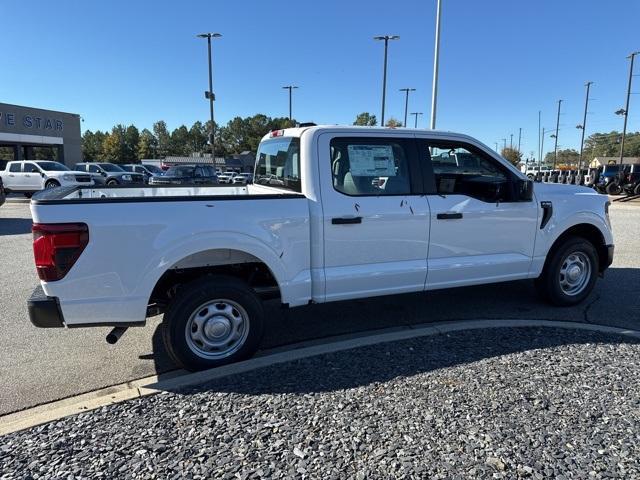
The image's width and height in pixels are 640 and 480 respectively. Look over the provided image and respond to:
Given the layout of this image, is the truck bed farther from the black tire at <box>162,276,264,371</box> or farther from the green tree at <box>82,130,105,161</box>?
the green tree at <box>82,130,105,161</box>

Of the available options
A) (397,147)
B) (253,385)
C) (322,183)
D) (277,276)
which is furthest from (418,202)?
(253,385)

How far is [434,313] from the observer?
5.10 meters

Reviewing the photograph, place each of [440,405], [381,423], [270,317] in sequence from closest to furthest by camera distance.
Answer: [381,423] < [440,405] < [270,317]

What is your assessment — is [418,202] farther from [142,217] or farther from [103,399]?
[103,399]

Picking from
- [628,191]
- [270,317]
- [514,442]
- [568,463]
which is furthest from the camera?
[628,191]

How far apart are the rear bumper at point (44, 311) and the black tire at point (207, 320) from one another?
2.36ft

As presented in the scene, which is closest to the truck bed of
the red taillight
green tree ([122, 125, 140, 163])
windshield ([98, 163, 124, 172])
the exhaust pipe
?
the red taillight

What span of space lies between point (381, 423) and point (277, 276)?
56.4 inches

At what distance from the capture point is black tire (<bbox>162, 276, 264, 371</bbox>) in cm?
355

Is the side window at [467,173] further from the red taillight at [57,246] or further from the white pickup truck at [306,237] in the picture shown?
the red taillight at [57,246]

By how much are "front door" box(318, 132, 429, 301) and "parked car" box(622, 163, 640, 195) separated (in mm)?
25625

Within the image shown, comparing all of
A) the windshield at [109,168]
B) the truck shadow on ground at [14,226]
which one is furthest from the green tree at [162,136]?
the truck shadow on ground at [14,226]

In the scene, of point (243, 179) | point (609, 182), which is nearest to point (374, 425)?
point (609, 182)

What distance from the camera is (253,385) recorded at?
3.42m
